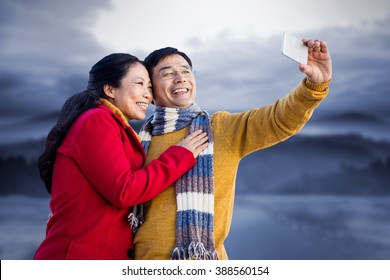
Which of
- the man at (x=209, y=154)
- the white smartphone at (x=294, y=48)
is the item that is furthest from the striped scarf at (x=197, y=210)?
the white smartphone at (x=294, y=48)

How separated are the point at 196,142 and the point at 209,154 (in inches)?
2.5

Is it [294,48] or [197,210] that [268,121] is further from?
[197,210]

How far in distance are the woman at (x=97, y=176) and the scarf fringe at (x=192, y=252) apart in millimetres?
176

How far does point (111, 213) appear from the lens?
76.4 inches

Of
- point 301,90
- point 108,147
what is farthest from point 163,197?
point 301,90

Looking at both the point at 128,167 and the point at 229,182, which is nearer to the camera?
the point at 128,167

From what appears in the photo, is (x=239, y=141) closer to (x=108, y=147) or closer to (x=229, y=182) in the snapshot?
(x=229, y=182)

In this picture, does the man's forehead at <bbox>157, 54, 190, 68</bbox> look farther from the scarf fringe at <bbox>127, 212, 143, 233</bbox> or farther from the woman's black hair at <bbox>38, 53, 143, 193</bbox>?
the scarf fringe at <bbox>127, 212, 143, 233</bbox>

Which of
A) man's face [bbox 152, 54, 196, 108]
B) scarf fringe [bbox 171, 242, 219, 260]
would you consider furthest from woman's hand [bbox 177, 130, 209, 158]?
scarf fringe [bbox 171, 242, 219, 260]

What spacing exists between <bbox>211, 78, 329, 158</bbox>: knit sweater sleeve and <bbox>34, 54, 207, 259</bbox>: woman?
102 mm

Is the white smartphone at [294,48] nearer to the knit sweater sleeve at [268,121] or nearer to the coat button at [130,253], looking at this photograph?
the knit sweater sleeve at [268,121]

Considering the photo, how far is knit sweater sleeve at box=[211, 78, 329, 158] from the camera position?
6.24 ft
